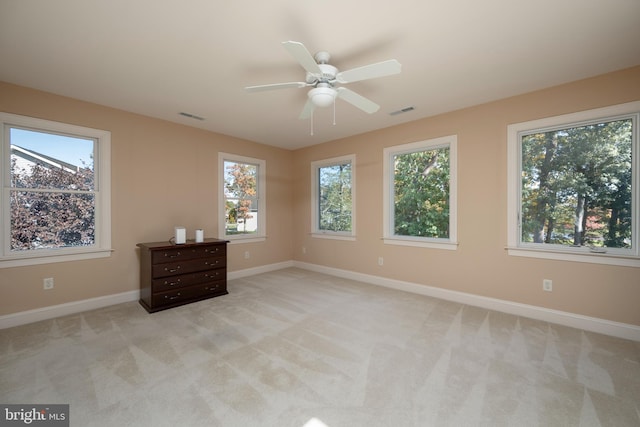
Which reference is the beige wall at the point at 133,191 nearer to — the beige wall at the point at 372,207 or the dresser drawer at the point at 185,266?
the beige wall at the point at 372,207

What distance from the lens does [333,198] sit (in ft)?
16.9

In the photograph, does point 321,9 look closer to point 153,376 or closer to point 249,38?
point 249,38

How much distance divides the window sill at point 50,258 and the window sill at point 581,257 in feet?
16.8

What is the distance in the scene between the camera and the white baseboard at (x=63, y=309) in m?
2.75

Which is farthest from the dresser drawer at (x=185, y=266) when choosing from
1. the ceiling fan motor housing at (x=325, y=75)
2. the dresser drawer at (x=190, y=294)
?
the ceiling fan motor housing at (x=325, y=75)

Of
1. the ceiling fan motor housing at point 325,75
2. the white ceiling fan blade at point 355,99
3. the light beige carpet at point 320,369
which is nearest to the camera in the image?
the light beige carpet at point 320,369

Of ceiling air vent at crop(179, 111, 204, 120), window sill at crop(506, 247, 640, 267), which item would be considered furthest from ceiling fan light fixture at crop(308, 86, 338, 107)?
window sill at crop(506, 247, 640, 267)

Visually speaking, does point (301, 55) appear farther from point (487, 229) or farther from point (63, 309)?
point (63, 309)

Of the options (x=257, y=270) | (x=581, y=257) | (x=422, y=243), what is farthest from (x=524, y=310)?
(x=257, y=270)

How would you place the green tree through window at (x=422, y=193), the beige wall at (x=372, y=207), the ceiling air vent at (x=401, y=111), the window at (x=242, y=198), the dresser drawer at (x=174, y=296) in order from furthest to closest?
the window at (x=242, y=198) → the green tree through window at (x=422, y=193) → the ceiling air vent at (x=401, y=111) → the dresser drawer at (x=174, y=296) → the beige wall at (x=372, y=207)

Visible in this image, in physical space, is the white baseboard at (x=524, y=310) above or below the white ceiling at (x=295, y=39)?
below

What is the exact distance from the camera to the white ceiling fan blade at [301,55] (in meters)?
1.62

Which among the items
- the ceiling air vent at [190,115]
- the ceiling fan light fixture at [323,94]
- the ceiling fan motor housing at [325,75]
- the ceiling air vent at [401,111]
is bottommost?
the ceiling fan light fixture at [323,94]

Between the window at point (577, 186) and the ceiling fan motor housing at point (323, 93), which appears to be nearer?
the ceiling fan motor housing at point (323, 93)
